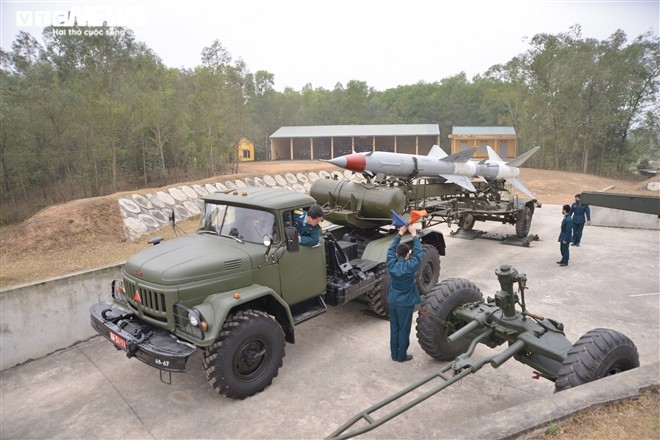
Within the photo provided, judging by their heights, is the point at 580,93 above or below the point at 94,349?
above

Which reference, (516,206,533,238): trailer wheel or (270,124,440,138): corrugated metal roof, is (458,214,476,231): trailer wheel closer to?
(516,206,533,238): trailer wheel

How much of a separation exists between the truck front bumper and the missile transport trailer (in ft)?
12.0

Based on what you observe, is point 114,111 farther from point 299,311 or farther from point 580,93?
point 580,93

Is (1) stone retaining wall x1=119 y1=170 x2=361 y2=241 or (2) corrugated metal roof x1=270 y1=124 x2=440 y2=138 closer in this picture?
(1) stone retaining wall x1=119 y1=170 x2=361 y2=241

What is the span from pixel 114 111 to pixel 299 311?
15687 mm

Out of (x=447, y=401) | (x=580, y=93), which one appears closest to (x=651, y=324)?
(x=447, y=401)

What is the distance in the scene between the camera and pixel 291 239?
16.1 ft

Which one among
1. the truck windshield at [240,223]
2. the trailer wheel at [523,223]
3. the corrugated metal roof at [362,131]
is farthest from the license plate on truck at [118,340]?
the corrugated metal roof at [362,131]

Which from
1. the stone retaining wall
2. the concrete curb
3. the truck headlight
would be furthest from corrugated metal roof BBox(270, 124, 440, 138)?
the concrete curb

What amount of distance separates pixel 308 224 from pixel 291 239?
1.77 feet

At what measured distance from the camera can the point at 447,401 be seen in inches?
176

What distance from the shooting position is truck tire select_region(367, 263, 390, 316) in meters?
6.48

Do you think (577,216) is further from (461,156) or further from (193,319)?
(193,319)

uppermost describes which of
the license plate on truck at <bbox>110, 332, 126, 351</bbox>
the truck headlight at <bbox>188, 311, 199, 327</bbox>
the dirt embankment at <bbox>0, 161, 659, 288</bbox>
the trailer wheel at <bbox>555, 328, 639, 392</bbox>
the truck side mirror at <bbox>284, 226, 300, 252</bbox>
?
the truck side mirror at <bbox>284, 226, 300, 252</bbox>
